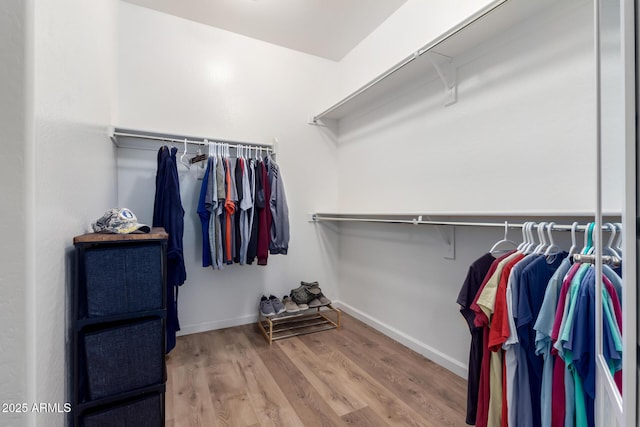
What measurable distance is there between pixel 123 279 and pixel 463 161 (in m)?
1.91

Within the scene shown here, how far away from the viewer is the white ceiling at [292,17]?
2242 millimetres

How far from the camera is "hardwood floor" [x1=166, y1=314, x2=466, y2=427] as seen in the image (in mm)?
1431

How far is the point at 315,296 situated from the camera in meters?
→ 2.63

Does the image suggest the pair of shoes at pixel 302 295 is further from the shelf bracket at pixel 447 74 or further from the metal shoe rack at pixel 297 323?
the shelf bracket at pixel 447 74

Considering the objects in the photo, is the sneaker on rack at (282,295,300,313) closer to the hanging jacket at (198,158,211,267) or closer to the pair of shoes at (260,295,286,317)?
the pair of shoes at (260,295,286,317)

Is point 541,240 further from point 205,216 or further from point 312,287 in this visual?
point 205,216

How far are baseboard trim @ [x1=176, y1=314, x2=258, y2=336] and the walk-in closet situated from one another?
1.0 inches

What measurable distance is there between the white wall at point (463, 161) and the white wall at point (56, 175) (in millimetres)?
1468

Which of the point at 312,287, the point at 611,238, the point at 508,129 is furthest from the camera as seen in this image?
the point at 312,287

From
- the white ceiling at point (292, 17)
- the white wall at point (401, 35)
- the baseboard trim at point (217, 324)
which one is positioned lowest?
the baseboard trim at point (217, 324)

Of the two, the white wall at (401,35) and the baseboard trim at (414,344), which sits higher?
the white wall at (401,35)

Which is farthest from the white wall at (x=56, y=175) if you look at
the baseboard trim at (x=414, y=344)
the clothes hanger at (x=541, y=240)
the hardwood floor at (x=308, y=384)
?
the baseboard trim at (x=414, y=344)

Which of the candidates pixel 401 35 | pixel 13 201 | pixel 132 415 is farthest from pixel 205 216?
pixel 401 35

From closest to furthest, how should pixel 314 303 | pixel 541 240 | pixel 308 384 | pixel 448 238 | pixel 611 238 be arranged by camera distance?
pixel 611 238, pixel 541 240, pixel 308 384, pixel 448 238, pixel 314 303
